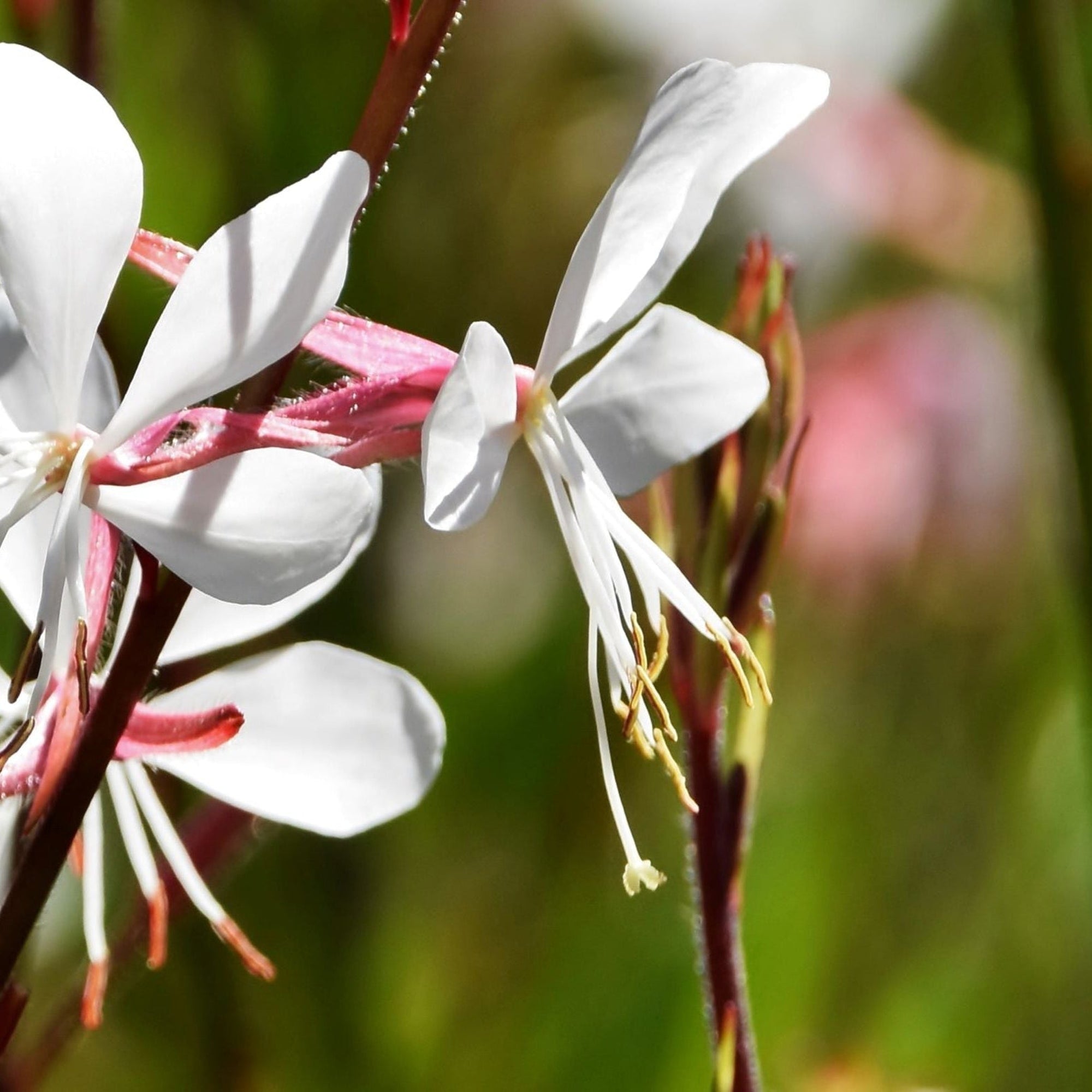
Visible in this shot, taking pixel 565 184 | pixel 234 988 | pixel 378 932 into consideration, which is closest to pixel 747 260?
pixel 234 988

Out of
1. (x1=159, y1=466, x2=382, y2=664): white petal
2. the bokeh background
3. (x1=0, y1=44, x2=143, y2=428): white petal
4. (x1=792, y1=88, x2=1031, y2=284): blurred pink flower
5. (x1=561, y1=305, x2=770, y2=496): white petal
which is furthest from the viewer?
(x1=792, y1=88, x2=1031, y2=284): blurred pink flower

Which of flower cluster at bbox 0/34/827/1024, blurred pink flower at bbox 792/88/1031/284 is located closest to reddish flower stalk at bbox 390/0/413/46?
flower cluster at bbox 0/34/827/1024

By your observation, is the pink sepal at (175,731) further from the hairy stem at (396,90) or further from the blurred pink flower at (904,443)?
the blurred pink flower at (904,443)

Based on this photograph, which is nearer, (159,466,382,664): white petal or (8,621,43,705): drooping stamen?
(8,621,43,705): drooping stamen

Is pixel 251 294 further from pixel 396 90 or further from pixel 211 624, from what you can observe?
pixel 211 624

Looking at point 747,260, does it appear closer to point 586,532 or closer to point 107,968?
point 586,532

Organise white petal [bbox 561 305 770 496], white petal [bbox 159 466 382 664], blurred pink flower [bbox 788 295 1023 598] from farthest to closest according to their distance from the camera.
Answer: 1. blurred pink flower [bbox 788 295 1023 598]
2. white petal [bbox 159 466 382 664]
3. white petal [bbox 561 305 770 496]

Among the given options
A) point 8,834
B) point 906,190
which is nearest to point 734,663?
point 8,834

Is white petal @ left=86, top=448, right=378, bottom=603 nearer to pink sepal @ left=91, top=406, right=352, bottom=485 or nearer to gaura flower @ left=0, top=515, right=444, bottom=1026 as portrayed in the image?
pink sepal @ left=91, top=406, right=352, bottom=485
